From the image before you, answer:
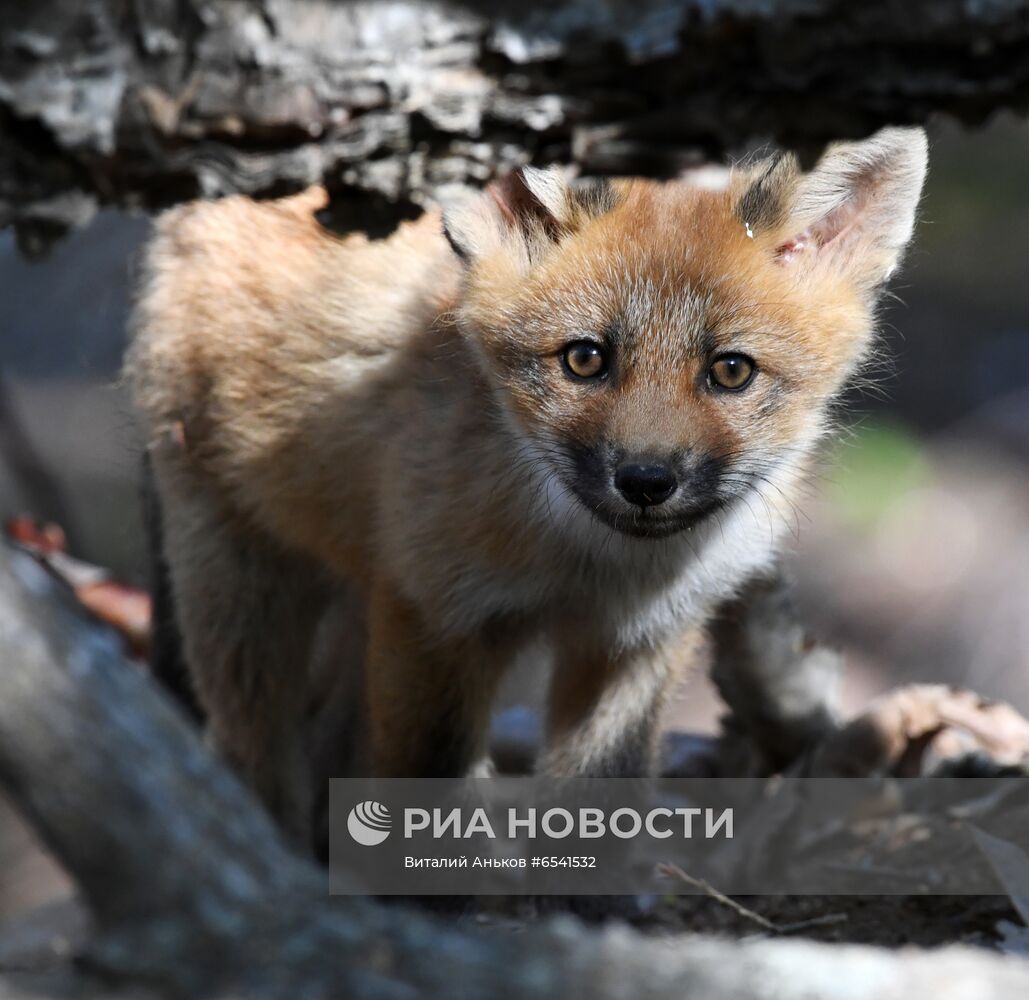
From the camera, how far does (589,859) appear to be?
5.29 meters

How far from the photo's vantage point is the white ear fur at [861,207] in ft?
14.6

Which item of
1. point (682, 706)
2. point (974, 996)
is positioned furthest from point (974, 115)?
point (682, 706)

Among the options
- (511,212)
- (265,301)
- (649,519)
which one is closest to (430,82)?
(511,212)

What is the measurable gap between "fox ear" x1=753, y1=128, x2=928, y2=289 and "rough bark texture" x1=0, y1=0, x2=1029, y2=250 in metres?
1.46

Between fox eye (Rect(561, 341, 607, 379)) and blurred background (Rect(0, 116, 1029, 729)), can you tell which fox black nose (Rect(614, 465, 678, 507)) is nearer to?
fox eye (Rect(561, 341, 607, 379))

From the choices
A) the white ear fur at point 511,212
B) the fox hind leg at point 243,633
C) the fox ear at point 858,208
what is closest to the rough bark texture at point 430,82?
the white ear fur at point 511,212

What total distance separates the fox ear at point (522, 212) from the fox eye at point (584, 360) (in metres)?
0.46

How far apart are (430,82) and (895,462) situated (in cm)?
863

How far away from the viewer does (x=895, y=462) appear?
1091cm

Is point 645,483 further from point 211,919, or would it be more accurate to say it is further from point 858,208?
point 211,919

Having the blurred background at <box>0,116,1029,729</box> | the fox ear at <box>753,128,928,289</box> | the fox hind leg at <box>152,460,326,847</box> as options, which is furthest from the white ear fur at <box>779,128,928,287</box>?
the blurred background at <box>0,116,1029,729</box>

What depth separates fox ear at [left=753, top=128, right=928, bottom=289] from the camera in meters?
4.47

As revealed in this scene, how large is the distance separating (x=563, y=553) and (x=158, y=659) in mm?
2806

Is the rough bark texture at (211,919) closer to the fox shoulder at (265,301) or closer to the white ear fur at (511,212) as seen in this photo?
the white ear fur at (511,212)
